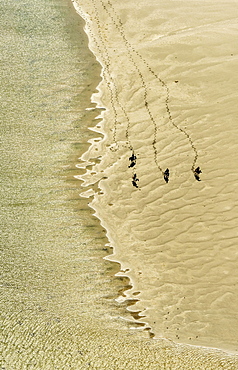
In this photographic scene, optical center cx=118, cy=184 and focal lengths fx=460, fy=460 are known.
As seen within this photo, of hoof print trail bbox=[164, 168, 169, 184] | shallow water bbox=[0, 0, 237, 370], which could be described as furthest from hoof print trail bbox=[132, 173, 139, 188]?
shallow water bbox=[0, 0, 237, 370]

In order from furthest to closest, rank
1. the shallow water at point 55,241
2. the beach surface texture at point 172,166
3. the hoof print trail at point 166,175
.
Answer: the hoof print trail at point 166,175 → the beach surface texture at point 172,166 → the shallow water at point 55,241

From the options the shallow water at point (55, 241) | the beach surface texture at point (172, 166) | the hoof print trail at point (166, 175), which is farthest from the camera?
the hoof print trail at point (166, 175)

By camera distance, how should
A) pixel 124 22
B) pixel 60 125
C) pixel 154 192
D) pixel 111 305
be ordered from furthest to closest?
1. pixel 124 22
2. pixel 60 125
3. pixel 154 192
4. pixel 111 305

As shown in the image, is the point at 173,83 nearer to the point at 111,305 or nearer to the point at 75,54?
the point at 75,54

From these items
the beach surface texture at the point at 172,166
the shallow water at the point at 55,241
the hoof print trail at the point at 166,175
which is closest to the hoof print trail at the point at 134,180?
the beach surface texture at the point at 172,166

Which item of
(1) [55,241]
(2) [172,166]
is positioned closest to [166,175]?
(2) [172,166]

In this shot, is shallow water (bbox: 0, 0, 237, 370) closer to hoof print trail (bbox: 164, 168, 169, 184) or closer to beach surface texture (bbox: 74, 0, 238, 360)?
beach surface texture (bbox: 74, 0, 238, 360)

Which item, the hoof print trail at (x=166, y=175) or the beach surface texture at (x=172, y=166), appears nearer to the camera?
the beach surface texture at (x=172, y=166)

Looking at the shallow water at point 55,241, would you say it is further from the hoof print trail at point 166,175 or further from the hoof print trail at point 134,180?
the hoof print trail at point 166,175

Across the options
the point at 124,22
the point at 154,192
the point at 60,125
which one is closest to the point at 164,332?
the point at 154,192
